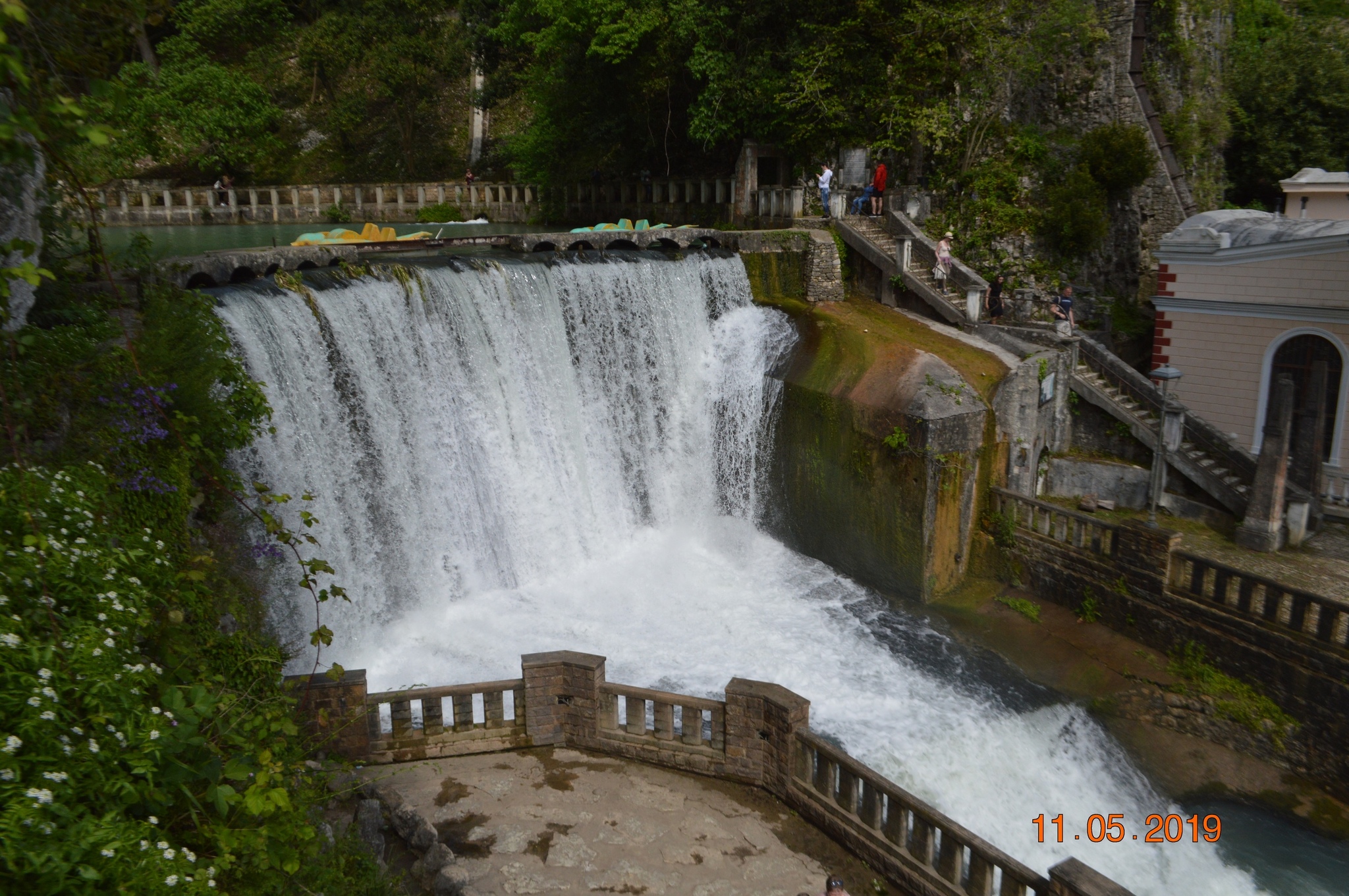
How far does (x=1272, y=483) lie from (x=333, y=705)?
14325 millimetres

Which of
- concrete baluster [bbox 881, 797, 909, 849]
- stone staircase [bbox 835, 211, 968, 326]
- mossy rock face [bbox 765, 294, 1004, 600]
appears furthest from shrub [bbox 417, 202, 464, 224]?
concrete baluster [bbox 881, 797, 909, 849]

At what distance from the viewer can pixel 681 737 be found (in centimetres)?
941

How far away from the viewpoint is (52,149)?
6742 millimetres

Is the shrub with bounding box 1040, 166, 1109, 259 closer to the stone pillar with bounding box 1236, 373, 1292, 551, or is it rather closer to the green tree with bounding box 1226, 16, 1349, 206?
the green tree with bounding box 1226, 16, 1349, 206

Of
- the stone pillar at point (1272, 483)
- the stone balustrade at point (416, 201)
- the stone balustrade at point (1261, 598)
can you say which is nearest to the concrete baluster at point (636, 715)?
the stone balustrade at point (1261, 598)

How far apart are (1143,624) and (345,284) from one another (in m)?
12.5

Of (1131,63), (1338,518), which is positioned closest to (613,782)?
(1338,518)

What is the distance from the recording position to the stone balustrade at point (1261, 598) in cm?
1177

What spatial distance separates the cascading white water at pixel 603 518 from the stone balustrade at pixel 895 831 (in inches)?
83.7

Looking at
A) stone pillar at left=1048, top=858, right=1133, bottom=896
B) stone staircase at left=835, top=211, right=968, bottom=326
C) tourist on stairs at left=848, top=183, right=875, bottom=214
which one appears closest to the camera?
stone pillar at left=1048, top=858, right=1133, bottom=896

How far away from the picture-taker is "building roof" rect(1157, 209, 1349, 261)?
17.2m

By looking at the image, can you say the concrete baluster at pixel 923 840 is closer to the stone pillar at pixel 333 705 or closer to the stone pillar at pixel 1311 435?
the stone pillar at pixel 333 705

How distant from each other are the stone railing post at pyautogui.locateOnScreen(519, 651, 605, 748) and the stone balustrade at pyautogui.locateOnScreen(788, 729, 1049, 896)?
205 cm

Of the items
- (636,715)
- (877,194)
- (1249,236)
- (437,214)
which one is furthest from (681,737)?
(437,214)
